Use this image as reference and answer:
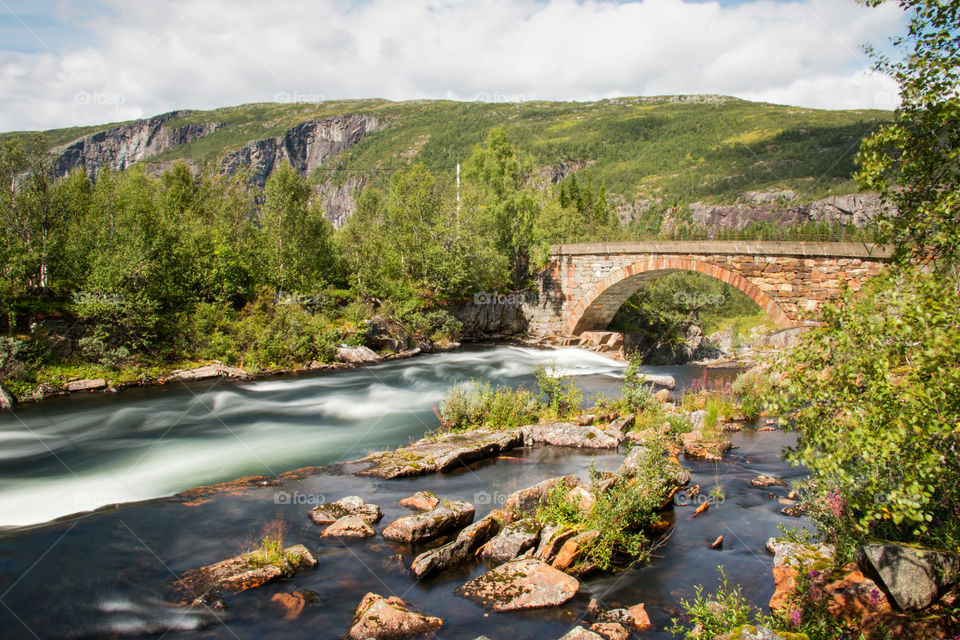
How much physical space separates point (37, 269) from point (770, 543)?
95.4ft

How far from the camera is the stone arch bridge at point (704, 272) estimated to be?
23.2 metres

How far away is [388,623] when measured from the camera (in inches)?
262

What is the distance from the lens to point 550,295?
1510 inches

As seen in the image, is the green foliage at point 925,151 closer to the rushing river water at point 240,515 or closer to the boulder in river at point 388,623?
the rushing river water at point 240,515

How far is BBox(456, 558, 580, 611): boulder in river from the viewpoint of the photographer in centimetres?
726

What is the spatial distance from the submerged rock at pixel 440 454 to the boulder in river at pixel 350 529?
2766 millimetres

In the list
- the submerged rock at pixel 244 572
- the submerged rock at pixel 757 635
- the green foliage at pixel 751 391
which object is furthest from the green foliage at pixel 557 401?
the submerged rock at pixel 757 635

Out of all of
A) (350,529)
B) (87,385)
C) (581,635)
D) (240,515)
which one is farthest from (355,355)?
(581,635)

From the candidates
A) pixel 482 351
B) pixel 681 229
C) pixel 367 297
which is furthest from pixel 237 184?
pixel 681 229

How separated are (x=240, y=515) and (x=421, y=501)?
10.9ft

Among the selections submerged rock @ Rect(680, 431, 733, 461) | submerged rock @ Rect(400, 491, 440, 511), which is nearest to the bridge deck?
submerged rock @ Rect(680, 431, 733, 461)

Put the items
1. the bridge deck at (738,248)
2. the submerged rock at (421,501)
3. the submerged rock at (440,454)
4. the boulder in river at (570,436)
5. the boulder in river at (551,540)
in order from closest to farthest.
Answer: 1. the boulder in river at (551,540)
2. the submerged rock at (421,501)
3. the submerged rock at (440,454)
4. the boulder in river at (570,436)
5. the bridge deck at (738,248)

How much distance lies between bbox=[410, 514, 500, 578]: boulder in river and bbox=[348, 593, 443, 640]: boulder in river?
3.58 feet

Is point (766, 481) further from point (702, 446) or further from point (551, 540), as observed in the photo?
point (551, 540)
